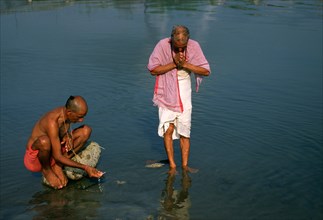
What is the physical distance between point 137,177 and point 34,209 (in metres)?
1.26

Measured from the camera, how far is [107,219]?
15.6 feet

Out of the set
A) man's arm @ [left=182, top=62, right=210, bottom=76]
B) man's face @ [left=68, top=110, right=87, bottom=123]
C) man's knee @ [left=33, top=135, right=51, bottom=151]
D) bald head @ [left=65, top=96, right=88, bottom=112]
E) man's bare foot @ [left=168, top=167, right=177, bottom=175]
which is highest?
man's arm @ [left=182, top=62, right=210, bottom=76]

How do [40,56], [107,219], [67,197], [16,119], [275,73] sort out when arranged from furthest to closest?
[40,56] < [275,73] < [16,119] < [67,197] < [107,219]

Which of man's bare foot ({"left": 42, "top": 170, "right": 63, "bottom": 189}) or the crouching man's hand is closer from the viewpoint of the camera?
the crouching man's hand

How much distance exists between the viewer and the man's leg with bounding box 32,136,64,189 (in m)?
5.07

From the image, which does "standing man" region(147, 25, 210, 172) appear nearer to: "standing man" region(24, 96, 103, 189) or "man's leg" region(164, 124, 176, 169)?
"man's leg" region(164, 124, 176, 169)

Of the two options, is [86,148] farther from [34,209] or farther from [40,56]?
[40,56]

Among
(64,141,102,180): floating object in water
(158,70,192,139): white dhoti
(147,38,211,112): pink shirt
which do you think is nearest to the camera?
(64,141,102,180): floating object in water

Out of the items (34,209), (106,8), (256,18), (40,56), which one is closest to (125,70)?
(40,56)

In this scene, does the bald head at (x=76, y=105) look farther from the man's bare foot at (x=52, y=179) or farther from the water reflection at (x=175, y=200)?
the water reflection at (x=175, y=200)

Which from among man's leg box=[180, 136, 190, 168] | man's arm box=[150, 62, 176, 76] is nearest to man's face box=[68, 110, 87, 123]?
man's arm box=[150, 62, 176, 76]

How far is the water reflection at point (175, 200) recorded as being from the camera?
488cm

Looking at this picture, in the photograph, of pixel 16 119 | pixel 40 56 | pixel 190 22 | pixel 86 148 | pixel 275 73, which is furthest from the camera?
pixel 190 22

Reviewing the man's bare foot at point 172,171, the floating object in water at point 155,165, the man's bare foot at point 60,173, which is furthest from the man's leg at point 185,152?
the man's bare foot at point 60,173
